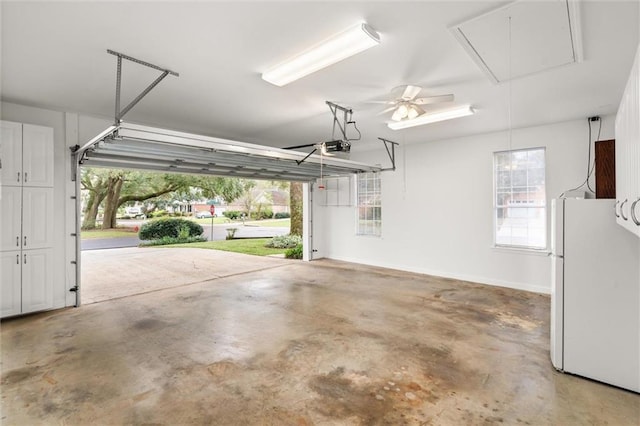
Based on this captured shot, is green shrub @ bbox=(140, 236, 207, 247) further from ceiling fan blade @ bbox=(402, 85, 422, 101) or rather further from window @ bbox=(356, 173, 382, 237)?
ceiling fan blade @ bbox=(402, 85, 422, 101)

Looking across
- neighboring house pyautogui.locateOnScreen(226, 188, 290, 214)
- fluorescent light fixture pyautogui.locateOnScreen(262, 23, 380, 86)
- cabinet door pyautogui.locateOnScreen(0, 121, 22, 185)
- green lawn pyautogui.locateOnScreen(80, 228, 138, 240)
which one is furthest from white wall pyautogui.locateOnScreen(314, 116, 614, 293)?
neighboring house pyautogui.locateOnScreen(226, 188, 290, 214)

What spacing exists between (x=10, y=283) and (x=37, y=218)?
2.85ft

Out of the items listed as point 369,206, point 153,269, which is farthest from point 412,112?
point 153,269

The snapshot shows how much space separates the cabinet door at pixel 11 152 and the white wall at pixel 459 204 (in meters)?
6.21

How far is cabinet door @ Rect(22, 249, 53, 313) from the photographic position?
4.07m

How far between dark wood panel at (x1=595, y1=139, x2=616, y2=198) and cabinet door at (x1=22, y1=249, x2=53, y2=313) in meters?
6.58

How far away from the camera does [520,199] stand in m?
5.50

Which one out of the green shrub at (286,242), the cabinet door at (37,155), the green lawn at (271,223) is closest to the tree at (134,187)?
the green shrub at (286,242)

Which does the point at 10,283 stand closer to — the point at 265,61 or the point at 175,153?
the point at 175,153

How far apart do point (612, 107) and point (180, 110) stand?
6.00 metres

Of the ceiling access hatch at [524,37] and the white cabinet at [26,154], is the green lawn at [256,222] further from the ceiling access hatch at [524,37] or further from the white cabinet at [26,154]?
the ceiling access hatch at [524,37]

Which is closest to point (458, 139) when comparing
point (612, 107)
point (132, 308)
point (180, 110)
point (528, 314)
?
point (612, 107)

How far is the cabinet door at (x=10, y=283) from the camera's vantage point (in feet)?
12.8

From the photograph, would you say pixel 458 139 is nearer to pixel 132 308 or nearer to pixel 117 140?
pixel 117 140
